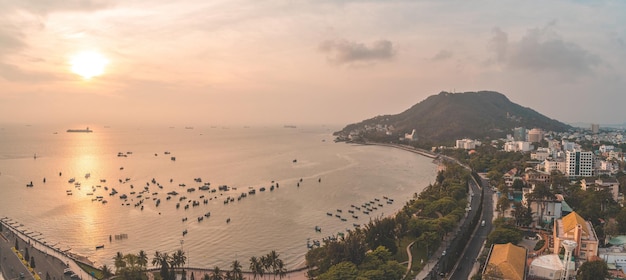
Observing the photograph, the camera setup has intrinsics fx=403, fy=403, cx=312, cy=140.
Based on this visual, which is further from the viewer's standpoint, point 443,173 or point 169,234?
point 443,173

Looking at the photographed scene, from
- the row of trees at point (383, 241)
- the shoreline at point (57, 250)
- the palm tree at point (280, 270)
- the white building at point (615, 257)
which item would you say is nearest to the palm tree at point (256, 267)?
the palm tree at point (280, 270)

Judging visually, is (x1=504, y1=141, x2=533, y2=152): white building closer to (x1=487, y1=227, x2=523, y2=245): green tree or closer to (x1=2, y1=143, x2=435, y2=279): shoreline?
(x1=487, y1=227, x2=523, y2=245): green tree

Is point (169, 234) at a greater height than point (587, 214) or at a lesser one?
lesser

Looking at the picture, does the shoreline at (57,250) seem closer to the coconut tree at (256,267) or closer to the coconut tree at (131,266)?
the coconut tree at (256,267)

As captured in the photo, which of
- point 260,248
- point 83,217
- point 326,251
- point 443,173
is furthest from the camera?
point 443,173

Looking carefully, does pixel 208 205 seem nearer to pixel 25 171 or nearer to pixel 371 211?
pixel 371 211

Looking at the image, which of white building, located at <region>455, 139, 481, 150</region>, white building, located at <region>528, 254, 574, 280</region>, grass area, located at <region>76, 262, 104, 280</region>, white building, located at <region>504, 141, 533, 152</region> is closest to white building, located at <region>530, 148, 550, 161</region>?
white building, located at <region>504, 141, 533, 152</region>

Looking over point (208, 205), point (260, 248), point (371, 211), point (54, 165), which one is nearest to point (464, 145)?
point (371, 211)
